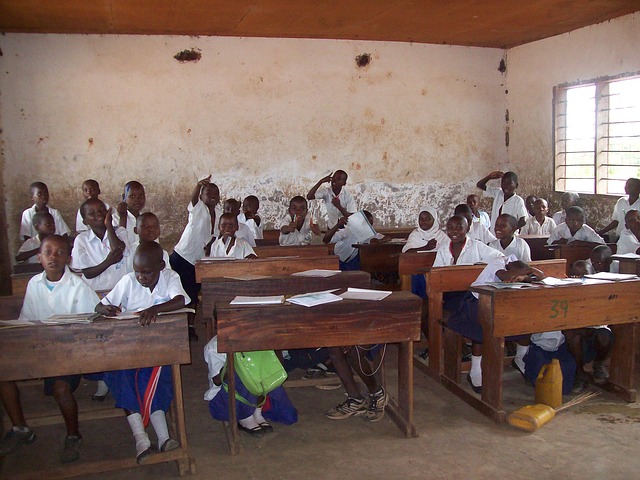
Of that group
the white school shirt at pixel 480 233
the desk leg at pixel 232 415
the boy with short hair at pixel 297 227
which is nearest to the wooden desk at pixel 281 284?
the desk leg at pixel 232 415

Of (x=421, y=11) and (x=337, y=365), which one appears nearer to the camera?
(x=337, y=365)

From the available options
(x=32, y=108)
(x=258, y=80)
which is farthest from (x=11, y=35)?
(x=258, y=80)

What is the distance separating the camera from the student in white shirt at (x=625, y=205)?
251 inches

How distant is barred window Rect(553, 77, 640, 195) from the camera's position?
7129 mm

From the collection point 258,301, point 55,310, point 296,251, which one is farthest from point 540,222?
point 55,310

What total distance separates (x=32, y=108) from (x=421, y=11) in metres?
4.92

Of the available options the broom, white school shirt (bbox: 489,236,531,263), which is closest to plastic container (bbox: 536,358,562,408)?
the broom

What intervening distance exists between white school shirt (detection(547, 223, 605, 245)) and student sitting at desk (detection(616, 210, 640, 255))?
0.67 ft

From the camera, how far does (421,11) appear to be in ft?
22.1

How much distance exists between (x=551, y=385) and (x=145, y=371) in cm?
237

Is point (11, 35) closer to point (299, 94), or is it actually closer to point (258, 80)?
point (258, 80)

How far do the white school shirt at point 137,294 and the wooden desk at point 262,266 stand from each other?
3.52ft

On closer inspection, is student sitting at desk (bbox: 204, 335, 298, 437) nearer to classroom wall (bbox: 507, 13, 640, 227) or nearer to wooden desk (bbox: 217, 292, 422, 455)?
wooden desk (bbox: 217, 292, 422, 455)

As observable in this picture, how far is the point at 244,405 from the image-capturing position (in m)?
3.44
